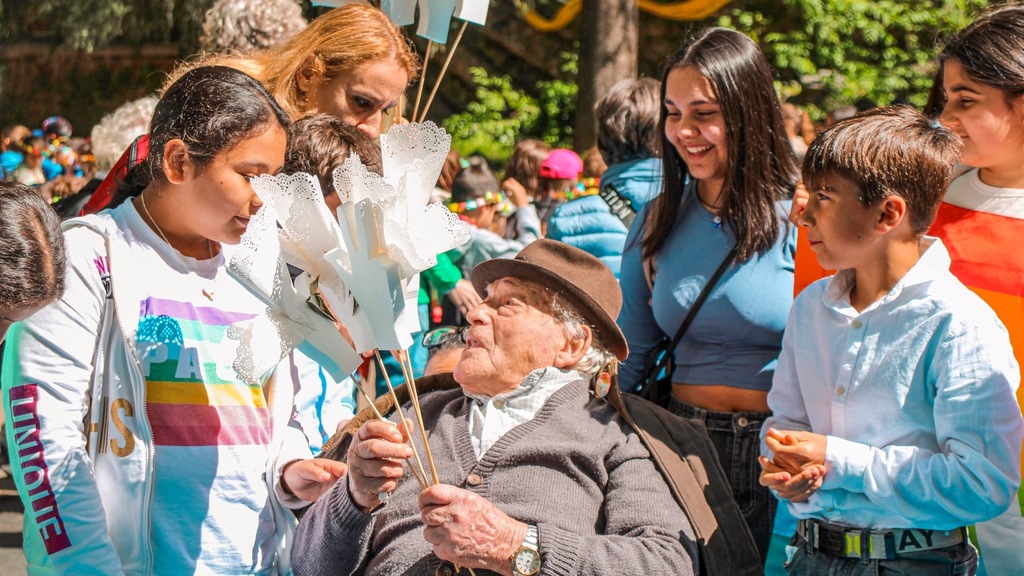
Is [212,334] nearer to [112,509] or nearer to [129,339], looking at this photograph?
[129,339]

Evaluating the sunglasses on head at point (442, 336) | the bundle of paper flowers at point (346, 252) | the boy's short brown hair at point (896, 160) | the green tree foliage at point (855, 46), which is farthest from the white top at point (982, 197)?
the green tree foliage at point (855, 46)

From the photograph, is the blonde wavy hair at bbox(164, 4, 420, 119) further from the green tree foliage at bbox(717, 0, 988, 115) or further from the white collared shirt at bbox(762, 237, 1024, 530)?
the green tree foliage at bbox(717, 0, 988, 115)

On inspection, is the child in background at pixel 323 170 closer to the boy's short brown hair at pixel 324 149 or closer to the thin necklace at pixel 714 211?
the boy's short brown hair at pixel 324 149

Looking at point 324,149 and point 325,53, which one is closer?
point 324,149

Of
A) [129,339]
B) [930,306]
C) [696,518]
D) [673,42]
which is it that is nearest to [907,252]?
A: [930,306]

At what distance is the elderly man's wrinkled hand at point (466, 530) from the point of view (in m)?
2.45

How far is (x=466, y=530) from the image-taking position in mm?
2455

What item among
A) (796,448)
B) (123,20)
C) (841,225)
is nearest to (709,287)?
(841,225)

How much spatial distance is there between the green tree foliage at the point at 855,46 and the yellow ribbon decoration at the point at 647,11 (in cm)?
43

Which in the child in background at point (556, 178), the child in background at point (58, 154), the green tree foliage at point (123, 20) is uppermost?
the child in background at point (556, 178)

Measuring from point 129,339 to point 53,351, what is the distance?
155 mm

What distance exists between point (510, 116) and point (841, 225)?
44.5 feet

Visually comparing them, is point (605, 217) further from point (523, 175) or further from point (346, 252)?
point (523, 175)

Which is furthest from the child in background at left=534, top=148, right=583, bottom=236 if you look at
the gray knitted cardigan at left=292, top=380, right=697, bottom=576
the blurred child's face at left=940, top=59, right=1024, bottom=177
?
the blurred child's face at left=940, top=59, right=1024, bottom=177
